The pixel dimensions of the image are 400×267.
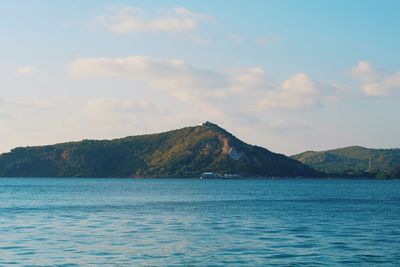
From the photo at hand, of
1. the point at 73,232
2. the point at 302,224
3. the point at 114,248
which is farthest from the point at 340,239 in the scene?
the point at 73,232

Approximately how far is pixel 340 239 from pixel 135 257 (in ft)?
71.9

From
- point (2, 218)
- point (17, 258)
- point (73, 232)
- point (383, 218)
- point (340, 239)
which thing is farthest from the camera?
point (383, 218)

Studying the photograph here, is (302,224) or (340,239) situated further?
(302,224)

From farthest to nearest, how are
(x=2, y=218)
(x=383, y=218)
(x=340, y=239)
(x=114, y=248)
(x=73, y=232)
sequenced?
1. (x=383, y=218)
2. (x=2, y=218)
3. (x=73, y=232)
4. (x=340, y=239)
5. (x=114, y=248)

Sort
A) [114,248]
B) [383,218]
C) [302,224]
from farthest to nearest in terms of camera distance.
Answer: [383,218] < [302,224] < [114,248]

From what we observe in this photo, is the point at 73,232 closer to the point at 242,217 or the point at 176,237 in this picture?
the point at 176,237

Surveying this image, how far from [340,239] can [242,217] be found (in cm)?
2642

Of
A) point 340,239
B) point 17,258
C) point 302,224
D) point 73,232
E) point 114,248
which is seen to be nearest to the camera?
point 17,258

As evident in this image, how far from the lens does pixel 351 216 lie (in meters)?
89.8

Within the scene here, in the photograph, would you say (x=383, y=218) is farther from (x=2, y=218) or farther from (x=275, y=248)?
(x=2, y=218)

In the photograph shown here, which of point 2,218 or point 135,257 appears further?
point 2,218

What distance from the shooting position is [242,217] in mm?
85375

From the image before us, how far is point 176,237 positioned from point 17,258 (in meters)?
17.6

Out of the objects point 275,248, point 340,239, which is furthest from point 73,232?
point 340,239
